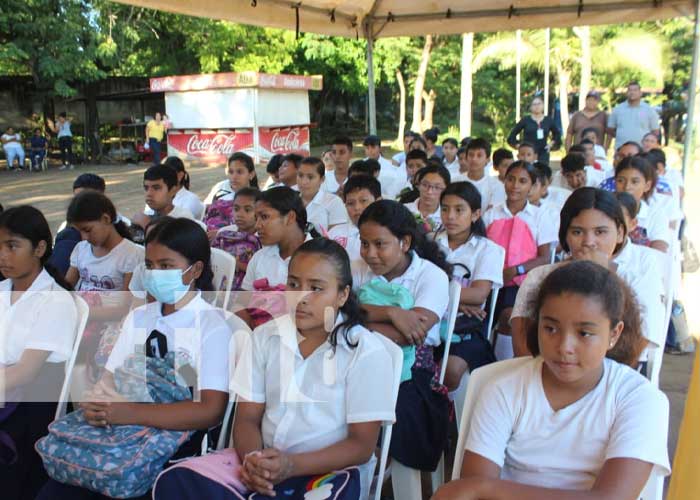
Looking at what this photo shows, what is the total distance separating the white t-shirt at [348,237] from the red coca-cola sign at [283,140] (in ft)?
43.3

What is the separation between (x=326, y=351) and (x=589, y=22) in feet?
17.1

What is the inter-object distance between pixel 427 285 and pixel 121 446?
130cm

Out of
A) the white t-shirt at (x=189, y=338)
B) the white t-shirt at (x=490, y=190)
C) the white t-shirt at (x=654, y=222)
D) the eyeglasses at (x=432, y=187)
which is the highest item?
the eyeglasses at (x=432, y=187)

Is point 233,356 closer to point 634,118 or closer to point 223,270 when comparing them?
point 223,270

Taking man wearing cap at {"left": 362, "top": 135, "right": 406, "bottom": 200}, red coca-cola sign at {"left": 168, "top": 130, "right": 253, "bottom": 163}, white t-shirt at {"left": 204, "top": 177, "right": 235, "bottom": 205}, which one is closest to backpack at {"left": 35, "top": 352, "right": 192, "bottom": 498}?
white t-shirt at {"left": 204, "top": 177, "right": 235, "bottom": 205}

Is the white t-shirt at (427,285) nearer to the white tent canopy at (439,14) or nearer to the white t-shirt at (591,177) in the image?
the white t-shirt at (591,177)

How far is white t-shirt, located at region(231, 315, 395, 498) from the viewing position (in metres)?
1.92

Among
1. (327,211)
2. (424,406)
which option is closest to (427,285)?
(424,406)

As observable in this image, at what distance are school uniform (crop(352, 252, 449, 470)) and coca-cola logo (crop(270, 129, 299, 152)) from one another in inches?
615

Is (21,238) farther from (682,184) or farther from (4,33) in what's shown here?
(4,33)

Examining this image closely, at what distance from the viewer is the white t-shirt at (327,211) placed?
14.9 ft

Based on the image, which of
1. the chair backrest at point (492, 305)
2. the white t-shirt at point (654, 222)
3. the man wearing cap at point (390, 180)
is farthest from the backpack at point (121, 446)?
the man wearing cap at point (390, 180)

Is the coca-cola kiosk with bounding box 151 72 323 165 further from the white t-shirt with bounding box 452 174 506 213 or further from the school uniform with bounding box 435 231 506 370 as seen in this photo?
the school uniform with bounding box 435 231 506 370

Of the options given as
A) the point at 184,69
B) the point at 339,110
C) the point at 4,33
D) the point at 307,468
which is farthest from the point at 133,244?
the point at 339,110
